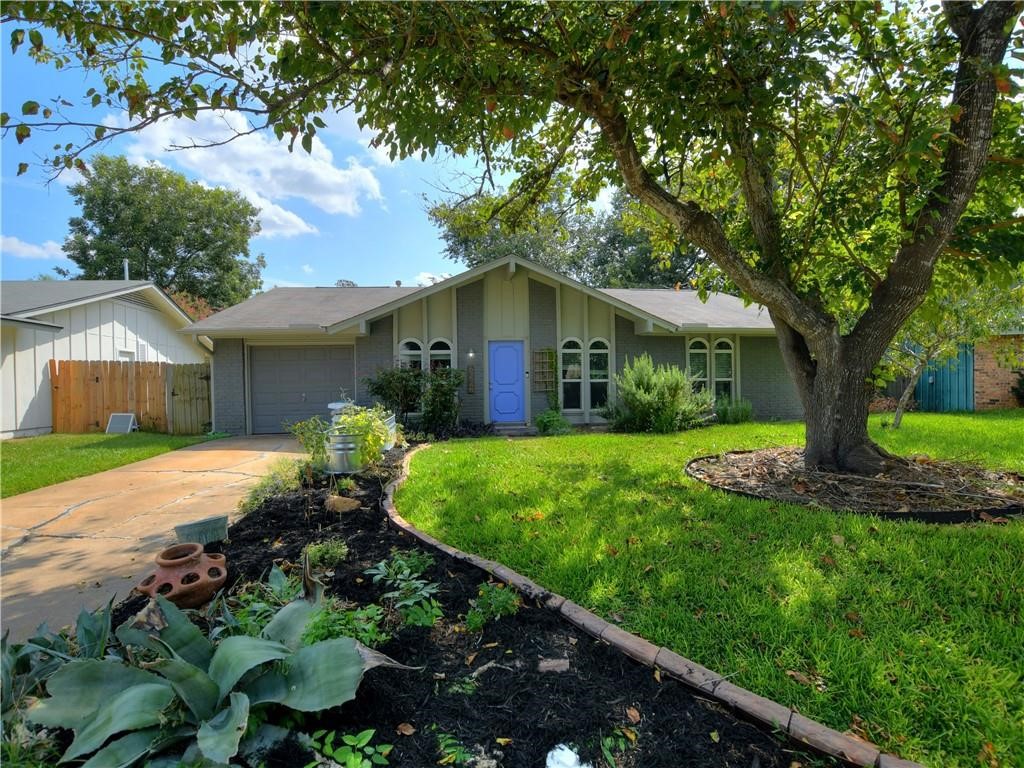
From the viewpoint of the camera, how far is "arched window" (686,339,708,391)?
13555 mm

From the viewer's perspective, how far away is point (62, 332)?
13.2 metres

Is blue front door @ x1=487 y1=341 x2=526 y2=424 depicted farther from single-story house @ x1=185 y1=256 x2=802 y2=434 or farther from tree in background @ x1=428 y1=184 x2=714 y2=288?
tree in background @ x1=428 y1=184 x2=714 y2=288

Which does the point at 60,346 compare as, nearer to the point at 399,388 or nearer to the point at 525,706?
the point at 399,388

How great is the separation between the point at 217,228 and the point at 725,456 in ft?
101

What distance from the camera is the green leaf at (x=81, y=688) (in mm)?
1584

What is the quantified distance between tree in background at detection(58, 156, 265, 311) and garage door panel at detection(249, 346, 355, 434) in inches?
688

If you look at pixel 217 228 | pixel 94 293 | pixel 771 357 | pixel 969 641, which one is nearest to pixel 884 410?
pixel 771 357

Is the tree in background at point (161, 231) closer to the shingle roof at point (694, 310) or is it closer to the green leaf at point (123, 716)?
the shingle roof at point (694, 310)

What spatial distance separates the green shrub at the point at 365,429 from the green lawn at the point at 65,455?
167 inches

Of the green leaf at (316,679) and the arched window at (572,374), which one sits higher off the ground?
the arched window at (572,374)

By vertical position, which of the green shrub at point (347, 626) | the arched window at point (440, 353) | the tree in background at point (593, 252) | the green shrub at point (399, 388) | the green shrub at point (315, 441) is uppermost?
the tree in background at point (593, 252)

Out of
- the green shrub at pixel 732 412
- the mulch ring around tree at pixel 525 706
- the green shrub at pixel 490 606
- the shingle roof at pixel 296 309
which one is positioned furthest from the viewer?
the green shrub at pixel 732 412

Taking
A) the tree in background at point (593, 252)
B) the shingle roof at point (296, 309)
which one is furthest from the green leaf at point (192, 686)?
the tree in background at point (593, 252)

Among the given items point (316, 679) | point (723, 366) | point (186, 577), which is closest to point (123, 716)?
point (316, 679)
